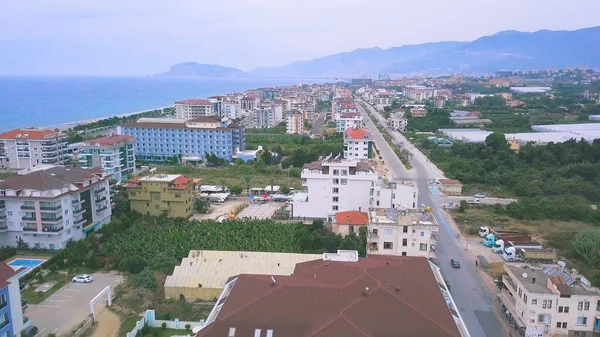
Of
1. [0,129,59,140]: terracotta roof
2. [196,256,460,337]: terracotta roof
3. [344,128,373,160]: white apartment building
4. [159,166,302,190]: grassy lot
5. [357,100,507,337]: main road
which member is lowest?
[357,100,507,337]: main road

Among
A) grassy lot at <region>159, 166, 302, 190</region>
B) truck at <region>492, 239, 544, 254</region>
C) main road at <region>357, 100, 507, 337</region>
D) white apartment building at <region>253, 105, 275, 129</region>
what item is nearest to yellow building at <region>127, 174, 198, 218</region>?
grassy lot at <region>159, 166, 302, 190</region>

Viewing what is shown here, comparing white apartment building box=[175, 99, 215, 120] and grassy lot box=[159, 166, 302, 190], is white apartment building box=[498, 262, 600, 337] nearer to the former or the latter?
grassy lot box=[159, 166, 302, 190]

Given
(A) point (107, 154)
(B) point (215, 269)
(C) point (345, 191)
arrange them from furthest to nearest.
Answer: (A) point (107, 154) → (C) point (345, 191) → (B) point (215, 269)

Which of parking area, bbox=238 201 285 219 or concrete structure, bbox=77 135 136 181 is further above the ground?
concrete structure, bbox=77 135 136 181

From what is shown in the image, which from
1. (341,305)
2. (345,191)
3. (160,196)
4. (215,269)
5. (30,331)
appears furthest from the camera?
(160,196)

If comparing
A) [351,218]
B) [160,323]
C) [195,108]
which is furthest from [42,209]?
[195,108]

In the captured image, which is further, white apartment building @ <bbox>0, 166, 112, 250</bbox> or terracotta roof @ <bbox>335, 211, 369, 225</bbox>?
terracotta roof @ <bbox>335, 211, 369, 225</bbox>

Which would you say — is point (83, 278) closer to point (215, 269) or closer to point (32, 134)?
point (215, 269)
